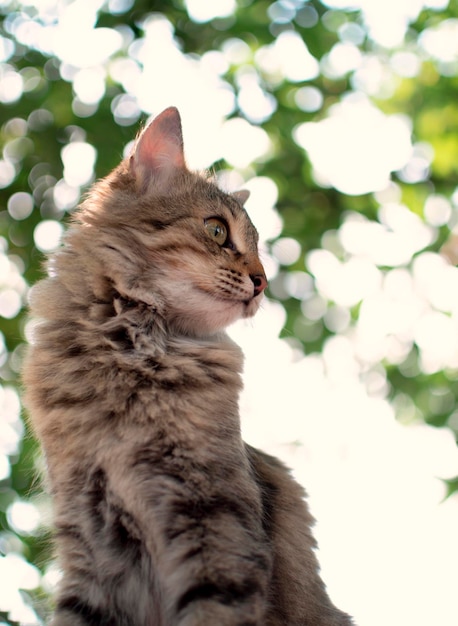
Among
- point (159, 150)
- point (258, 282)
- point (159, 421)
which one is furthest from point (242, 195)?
point (159, 421)

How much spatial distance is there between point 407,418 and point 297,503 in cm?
257

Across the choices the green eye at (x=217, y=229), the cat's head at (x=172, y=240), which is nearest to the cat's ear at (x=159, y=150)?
the cat's head at (x=172, y=240)

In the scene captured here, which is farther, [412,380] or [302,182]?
[412,380]

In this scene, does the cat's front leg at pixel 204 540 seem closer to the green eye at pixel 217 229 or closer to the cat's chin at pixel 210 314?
the cat's chin at pixel 210 314

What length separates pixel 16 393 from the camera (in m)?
3.53

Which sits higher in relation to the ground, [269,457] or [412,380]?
[269,457]

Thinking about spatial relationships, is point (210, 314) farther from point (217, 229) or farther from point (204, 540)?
point (204, 540)

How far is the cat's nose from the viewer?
8.46 ft

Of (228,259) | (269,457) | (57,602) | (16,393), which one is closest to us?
(57,602)

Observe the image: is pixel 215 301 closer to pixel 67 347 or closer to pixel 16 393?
pixel 67 347

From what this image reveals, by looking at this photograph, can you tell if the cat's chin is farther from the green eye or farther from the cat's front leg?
the cat's front leg

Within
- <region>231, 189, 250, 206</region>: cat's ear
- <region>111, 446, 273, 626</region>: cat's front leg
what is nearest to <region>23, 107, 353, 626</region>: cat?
<region>111, 446, 273, 626</region>: cat's front leg

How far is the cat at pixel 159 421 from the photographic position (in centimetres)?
195

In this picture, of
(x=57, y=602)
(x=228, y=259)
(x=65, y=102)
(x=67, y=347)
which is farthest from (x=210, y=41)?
(x=57, y=602)
